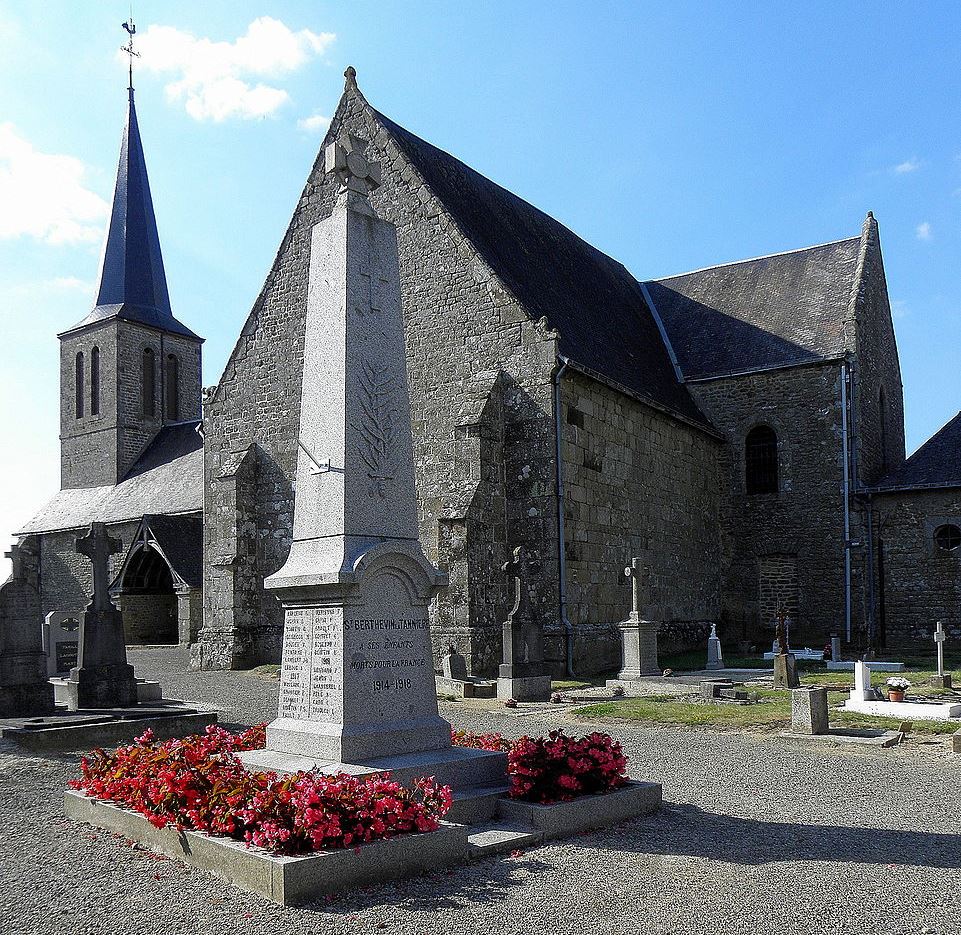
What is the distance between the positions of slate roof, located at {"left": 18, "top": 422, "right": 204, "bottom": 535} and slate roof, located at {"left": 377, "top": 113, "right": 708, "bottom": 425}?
15366mm

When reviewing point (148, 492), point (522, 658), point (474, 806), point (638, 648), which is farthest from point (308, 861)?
point (148, 492)

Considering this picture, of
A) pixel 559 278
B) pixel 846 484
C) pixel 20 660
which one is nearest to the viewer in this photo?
pixel 20 660

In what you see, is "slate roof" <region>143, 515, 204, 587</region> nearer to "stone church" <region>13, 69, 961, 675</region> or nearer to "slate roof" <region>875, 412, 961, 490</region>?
"stone church" <region>13, 69, 961, 675</region>

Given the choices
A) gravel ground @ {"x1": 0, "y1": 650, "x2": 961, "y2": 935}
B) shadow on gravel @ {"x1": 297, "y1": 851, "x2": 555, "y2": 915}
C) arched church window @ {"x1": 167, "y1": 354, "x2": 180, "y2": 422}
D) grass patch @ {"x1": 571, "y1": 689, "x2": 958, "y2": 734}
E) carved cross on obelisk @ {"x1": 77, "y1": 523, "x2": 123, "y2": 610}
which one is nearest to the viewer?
gravel ground @ {"x1": 0, "y1": 650, "x2": 961, "y2": 935}

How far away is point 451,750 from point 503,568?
A: 9.54 meters

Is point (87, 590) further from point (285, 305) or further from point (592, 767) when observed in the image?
point (592, 767)

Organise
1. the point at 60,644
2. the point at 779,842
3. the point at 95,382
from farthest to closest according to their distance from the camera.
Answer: the point at 95,382, the point at 60,644, the point at 779,842

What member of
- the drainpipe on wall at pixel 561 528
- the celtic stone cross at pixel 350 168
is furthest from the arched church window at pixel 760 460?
the celtic stone cross at pixel 350 168

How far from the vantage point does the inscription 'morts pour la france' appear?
645 cm

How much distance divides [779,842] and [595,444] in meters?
12.3

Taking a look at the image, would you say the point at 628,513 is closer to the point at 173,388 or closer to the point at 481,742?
the point at 481,742

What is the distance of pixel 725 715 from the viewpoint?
11.7m

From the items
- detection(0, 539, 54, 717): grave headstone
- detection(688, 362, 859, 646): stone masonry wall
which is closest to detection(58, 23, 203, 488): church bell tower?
detection(688, 362, 859, 646): stone masonry wall

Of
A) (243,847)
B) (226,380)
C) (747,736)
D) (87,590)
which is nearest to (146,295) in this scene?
(87,590)
